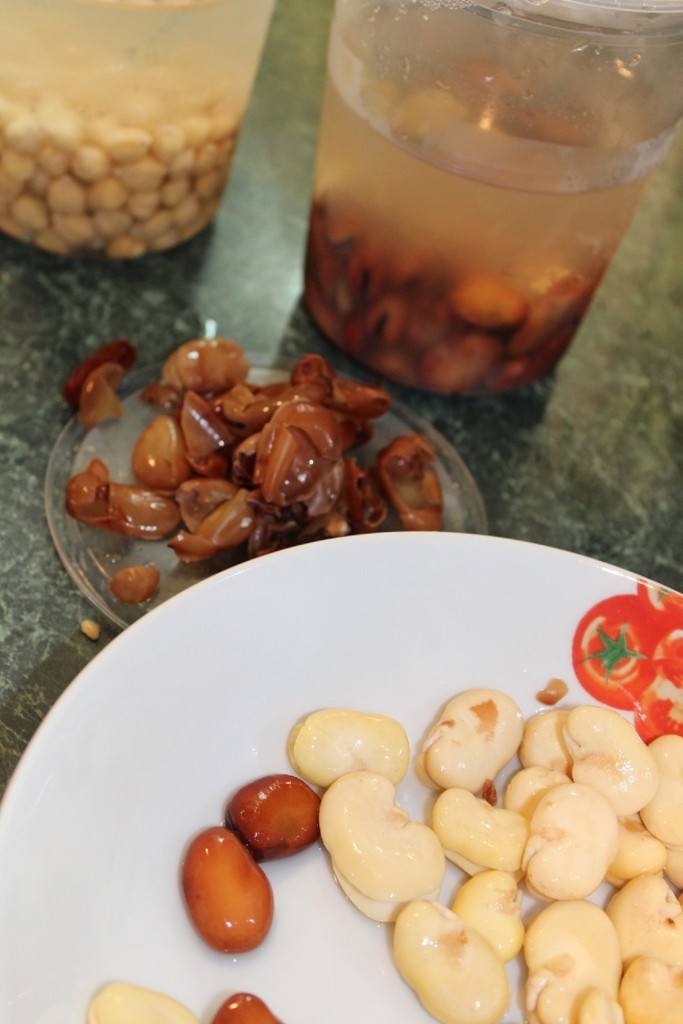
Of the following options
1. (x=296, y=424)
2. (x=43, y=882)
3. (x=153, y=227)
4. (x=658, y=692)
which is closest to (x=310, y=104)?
(x=153, y=227)

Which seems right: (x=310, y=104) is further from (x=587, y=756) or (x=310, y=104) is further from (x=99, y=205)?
(x=587, y=756)

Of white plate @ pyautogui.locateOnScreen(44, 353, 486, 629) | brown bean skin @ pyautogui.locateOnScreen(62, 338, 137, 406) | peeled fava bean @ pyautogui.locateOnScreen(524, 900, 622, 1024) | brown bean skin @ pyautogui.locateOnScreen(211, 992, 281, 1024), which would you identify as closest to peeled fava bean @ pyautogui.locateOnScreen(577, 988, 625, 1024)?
peeled fava bean @ pyautogui.locateOnScreen(524, 900, 622, 1024)

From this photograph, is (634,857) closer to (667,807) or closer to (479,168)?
(667,807)

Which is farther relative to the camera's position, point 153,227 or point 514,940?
point 153,227

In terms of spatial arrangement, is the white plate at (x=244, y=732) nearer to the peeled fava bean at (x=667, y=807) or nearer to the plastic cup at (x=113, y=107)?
the peeled fava bean at (x=667, y=807)

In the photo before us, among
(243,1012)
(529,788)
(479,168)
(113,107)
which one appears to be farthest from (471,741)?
(113,107)

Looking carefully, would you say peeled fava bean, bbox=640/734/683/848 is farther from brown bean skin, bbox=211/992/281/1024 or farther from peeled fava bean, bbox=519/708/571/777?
brown bean skin, bbox=211/992/281/1024

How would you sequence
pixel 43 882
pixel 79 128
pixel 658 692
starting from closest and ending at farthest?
1. pixel 43 882
2. pixel 658 692
3. pixel 79 128
